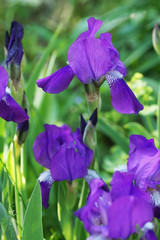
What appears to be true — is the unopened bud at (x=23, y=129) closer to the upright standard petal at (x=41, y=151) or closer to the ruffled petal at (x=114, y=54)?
the upright standard petal at (x=41, y=151)

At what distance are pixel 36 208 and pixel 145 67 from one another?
175 cm

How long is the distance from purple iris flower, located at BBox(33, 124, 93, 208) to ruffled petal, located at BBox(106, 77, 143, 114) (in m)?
0.12

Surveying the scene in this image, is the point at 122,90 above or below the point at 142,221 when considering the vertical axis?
above

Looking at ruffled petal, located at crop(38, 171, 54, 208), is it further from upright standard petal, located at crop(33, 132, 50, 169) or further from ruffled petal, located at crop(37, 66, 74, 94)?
ruffled petal, located at crop(37, 66, 74, 94)

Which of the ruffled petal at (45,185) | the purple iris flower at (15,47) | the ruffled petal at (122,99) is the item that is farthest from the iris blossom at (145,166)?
the purple iris flower at (15,47)

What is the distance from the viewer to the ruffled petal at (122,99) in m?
0.75

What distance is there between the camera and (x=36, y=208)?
26.4 inches

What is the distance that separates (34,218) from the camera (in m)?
0.68

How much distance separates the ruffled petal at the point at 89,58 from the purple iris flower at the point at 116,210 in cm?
27

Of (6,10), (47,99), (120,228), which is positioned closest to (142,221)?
(120,228)

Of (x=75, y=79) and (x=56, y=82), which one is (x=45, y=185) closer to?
(x=56, y=82)

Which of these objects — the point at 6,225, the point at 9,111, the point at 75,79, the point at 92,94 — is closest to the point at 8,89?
the point at 9,111

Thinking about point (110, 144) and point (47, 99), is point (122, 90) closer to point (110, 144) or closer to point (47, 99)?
point (47, 99)

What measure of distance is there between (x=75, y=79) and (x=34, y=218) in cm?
173
